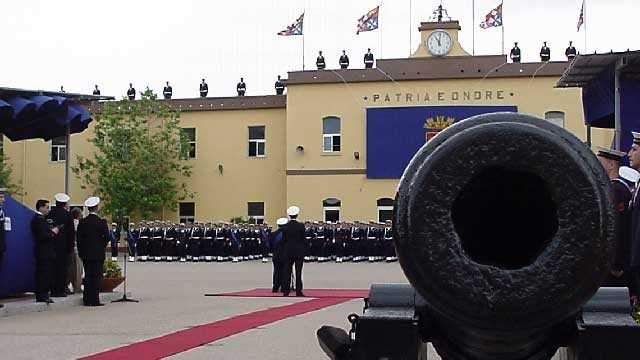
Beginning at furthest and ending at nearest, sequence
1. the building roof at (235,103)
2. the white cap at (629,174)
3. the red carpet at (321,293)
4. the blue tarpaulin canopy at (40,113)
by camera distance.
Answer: the building roof at (235,103) < the red carpet at (321,293) < the blue tarpaulin canopy at (40,113) < the white cap at (629,174)

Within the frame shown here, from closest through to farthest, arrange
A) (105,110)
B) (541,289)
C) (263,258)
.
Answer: (541,289) < (263,258) < (105,110)

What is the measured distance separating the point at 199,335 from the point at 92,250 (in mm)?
4904

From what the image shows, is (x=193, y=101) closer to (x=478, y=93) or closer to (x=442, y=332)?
(x=478, y=93)

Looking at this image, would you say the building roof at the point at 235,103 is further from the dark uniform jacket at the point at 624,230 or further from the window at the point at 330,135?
the dark uniform jacket at the point at 624,230

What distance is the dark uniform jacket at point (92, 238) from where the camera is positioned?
15648mm

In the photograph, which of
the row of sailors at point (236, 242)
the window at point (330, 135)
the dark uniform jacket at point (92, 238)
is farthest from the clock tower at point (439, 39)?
the dark uniform jacket at point (92, 238)

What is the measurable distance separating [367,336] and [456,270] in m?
0.68

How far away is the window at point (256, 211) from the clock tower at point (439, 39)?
365 inches

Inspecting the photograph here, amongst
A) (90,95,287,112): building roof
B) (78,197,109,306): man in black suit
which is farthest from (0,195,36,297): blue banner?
(90,95,287,112): building roof

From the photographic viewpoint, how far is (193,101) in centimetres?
4547

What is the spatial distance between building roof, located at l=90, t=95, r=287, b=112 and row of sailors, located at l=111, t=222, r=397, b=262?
329 inches

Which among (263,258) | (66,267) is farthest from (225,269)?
(66,267)

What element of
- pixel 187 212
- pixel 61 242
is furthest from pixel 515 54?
pixel 61 242

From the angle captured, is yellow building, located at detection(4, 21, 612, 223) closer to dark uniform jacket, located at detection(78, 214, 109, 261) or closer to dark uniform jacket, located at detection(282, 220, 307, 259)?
dark uniform jacket, located at detection(282, 220, 307, 259)
